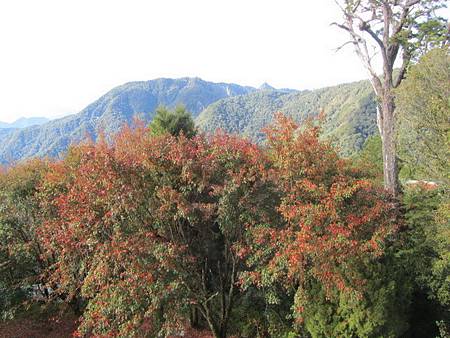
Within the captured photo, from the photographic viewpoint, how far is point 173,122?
1794cm

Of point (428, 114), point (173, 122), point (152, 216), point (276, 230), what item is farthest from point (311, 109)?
point (152, 216)

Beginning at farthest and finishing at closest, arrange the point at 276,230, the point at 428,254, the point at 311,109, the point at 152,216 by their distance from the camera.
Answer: the point at 311,109 → the point at 428,254 → the point at 152,216 → the point at 276,230

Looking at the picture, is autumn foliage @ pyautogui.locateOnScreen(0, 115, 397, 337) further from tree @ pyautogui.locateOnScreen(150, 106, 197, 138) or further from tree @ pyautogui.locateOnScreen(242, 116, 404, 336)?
tree @ pyautogui.locateOnScreen(150, 106, 197, 138)

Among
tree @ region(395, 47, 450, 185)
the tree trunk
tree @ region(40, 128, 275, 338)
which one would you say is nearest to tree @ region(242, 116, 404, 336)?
tree @ region(40, 128, 275, 338)

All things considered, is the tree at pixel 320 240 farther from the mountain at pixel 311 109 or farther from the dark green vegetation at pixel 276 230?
the mountain at pixel 311 109

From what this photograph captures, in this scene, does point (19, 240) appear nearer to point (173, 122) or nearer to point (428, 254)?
point (173, 122)

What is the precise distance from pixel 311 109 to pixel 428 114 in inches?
6117

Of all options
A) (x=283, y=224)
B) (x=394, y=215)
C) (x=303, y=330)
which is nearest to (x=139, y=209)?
(x=283, y=224)

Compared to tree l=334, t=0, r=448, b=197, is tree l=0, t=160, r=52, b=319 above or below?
below

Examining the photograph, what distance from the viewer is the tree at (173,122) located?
17844 millimetres

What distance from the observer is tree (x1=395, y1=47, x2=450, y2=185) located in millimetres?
9141

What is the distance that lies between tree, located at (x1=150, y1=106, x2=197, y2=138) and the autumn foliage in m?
7.93

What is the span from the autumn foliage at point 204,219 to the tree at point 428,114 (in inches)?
62.6

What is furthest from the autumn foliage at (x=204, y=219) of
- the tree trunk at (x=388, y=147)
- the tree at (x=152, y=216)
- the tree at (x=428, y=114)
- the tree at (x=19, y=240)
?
the tree at (x=19, y=240)
